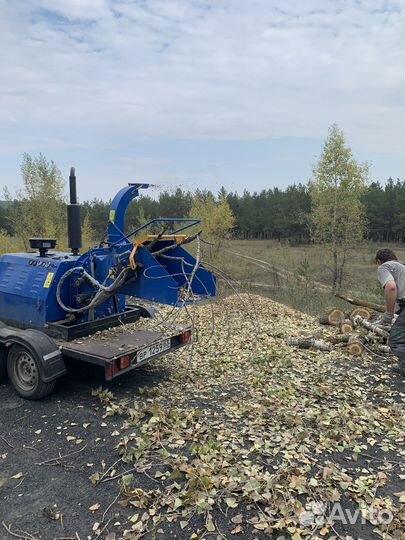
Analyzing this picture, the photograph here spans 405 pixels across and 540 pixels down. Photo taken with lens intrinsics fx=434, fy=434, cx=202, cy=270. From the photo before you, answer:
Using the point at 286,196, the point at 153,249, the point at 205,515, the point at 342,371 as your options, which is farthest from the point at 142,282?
the point at 286,196

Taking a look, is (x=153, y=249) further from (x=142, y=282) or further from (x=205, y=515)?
(x=205, y=515)

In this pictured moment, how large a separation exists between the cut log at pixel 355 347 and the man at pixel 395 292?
0.72 m

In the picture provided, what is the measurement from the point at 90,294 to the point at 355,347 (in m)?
4.20

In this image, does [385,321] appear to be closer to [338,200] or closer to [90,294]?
[90,294]

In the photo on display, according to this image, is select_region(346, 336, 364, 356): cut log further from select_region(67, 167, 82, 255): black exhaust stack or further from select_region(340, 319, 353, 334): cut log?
select_region(67, 167, 82, 255): black exhaust stack

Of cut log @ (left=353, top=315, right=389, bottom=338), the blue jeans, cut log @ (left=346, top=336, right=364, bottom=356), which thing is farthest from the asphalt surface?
cut log @ (left=353, top=315, right=389, bottom=338)

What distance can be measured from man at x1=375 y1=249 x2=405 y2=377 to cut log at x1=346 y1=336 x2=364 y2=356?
0.72 metres

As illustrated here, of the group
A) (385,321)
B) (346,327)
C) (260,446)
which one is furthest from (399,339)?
(260,446)

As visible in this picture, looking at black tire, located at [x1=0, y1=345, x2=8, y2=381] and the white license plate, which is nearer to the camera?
the white license plate

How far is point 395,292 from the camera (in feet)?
19.7

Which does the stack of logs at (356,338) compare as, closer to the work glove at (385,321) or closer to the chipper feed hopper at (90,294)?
the work glove at (385,321)

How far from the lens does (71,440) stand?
4328 mm

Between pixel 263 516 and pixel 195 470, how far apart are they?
2.37ft

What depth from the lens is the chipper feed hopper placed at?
16.8 feet
